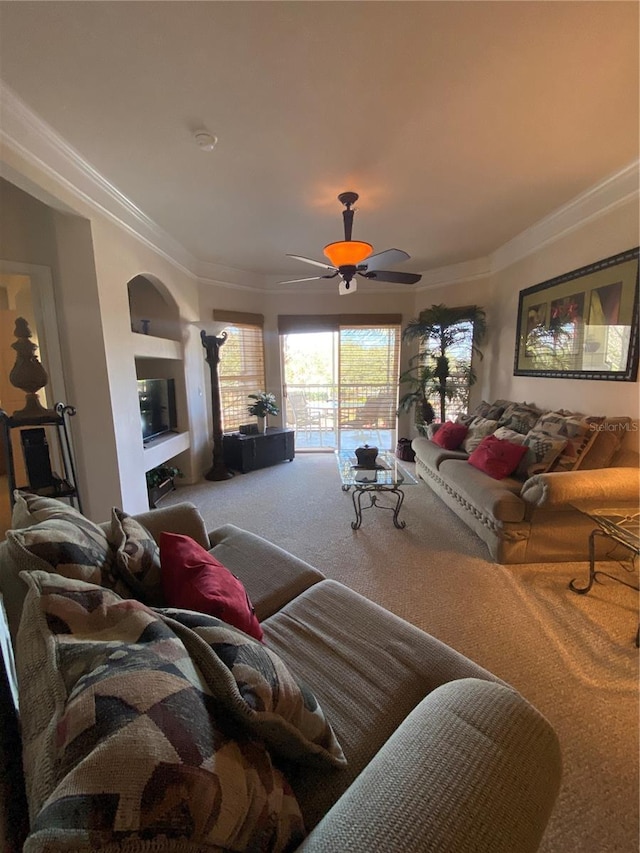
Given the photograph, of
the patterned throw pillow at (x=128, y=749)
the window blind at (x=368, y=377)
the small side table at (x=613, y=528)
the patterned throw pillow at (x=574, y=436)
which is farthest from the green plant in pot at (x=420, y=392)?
the patterned throw pillow at (x=128, y=749)

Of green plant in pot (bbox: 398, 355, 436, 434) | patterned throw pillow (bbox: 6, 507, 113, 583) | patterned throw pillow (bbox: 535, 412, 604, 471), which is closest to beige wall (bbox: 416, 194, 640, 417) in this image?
patterned throw pillow (bbox: 535, 412, 604, 471)

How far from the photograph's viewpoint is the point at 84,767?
1.53 ft

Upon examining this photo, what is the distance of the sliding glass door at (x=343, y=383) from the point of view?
17.1ft

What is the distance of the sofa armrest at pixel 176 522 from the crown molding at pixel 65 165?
2.03 metres

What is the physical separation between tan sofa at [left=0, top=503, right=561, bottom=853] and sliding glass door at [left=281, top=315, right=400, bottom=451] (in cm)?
405

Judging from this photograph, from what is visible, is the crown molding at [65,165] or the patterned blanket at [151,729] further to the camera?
the crown molding at [65,165]

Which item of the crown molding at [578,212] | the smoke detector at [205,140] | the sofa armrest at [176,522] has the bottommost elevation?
the sofa armrest at [176,522]

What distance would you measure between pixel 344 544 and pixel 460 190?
2.84 m

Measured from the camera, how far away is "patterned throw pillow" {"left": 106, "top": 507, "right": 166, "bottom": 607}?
1091 mm

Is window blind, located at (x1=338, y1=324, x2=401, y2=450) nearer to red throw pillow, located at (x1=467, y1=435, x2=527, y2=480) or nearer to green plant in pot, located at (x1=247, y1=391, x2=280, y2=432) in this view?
green plant in pot, located at (x1=247, y1=391, x2=280, y2=432)

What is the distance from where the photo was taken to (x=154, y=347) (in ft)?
11.5

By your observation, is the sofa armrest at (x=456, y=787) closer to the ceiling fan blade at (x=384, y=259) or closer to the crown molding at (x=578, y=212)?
the ceiling fan blade at (x=384, y=259)

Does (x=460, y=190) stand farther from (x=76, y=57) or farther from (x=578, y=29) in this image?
(x=76, y=57)

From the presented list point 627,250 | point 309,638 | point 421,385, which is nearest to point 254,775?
point 309,638
